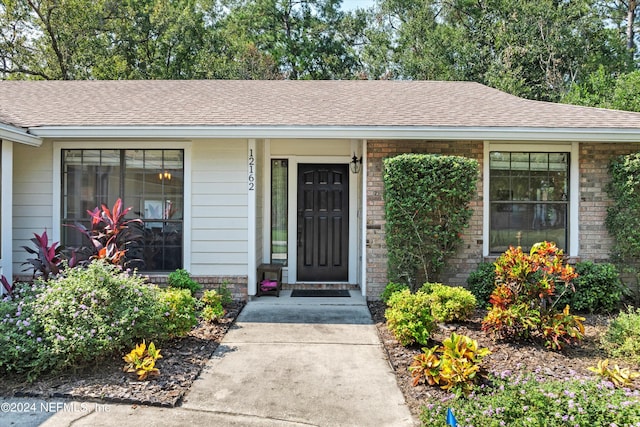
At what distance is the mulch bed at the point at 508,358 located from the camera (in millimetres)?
3457

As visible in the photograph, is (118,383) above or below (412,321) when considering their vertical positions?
below

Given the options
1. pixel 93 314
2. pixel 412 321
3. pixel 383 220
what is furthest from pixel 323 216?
pixel 93 314

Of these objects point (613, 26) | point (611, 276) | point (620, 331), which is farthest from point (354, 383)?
point (613, 26)

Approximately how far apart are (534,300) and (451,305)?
3.06ft

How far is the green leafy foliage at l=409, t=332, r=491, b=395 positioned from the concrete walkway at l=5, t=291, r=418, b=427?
287mm

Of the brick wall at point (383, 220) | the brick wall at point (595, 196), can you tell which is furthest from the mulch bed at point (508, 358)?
the brick wall at point (595, 196)

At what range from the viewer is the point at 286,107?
6.98m

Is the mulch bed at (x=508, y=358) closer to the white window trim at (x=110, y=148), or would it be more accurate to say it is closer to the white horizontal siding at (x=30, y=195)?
the white window trim at (x=110, y=148)

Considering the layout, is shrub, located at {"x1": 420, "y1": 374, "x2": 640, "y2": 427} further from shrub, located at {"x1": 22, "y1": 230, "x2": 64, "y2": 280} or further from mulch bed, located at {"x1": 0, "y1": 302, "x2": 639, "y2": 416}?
shrub, located at {"x1": 22, "y1": 230, "x2": 64, "y2": 280}

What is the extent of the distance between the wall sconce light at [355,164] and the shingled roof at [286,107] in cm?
81

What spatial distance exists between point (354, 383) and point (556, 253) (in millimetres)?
2400

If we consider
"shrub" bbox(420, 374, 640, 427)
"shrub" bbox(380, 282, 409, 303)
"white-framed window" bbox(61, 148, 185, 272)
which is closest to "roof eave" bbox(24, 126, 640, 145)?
"white-framed window" bbox(61, 148, 185, 272)

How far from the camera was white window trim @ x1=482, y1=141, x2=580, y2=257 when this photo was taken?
621cm

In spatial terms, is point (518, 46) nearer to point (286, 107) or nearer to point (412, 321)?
point (286, 107)
